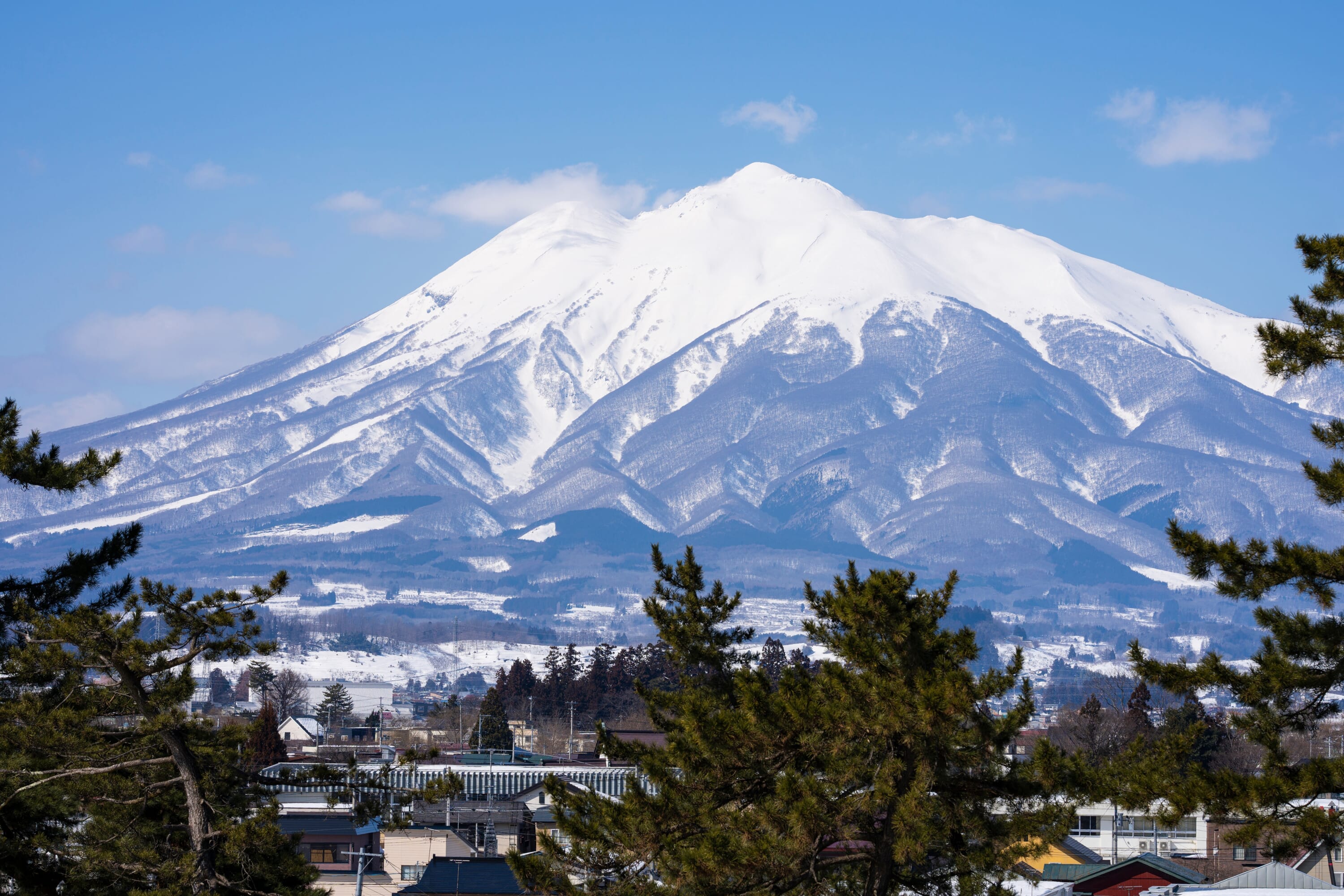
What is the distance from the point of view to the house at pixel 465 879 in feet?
115

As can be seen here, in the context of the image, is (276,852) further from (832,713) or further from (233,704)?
(233,704)

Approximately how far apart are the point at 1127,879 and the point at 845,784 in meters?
20.3

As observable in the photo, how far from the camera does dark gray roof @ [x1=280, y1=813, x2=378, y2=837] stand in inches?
1645

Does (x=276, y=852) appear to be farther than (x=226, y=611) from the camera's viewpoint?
Yes

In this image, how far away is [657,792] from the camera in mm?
19938

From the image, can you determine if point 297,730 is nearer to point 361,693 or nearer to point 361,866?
point 361,693

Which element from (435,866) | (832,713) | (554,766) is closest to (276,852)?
(832,713)

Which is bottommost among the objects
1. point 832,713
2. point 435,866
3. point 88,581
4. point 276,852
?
point 435,866

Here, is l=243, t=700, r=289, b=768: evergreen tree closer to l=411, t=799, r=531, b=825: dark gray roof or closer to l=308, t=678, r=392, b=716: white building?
l=411, t=799, r=531, b=825: dark gray roof

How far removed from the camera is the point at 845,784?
59.1ft

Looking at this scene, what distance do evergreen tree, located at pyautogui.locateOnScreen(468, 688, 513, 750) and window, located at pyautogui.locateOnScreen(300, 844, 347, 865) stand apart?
38.2 metres

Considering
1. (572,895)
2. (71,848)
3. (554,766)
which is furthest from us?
(554,766)

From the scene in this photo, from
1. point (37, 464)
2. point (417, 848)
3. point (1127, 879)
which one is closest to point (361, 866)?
point (417, 848)

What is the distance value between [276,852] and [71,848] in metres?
2.06
